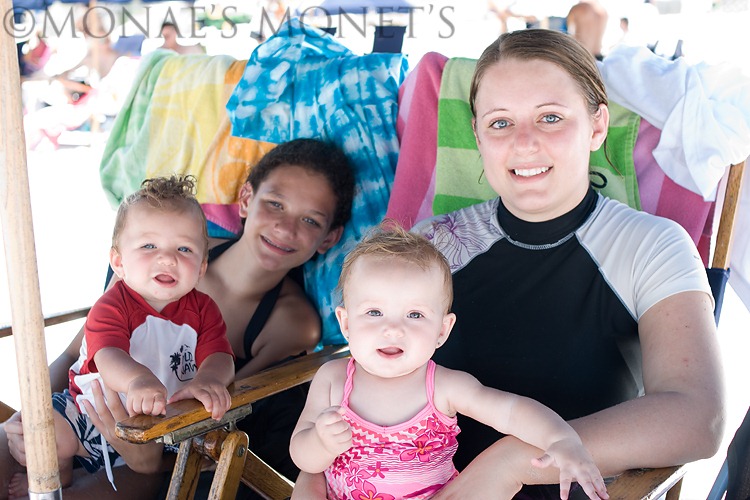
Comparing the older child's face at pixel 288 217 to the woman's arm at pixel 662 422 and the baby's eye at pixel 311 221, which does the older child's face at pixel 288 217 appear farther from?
the woman's arm at pixel 662 422

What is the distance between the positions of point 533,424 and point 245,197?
4.68ft

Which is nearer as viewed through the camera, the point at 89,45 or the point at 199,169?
the point at 199,169

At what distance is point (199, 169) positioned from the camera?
8.89 feet

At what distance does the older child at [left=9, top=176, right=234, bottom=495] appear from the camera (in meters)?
1.87

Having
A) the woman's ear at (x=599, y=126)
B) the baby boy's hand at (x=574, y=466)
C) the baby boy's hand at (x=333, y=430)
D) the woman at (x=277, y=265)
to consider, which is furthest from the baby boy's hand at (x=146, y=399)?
the woman's ear at (x=599, y=126)

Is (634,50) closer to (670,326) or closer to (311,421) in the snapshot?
(670,326)

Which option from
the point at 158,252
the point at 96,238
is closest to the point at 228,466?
the point at 158,252

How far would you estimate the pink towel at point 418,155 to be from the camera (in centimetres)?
229

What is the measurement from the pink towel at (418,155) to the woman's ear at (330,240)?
0.67 feet

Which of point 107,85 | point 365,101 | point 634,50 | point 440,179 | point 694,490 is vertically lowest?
point 694,490

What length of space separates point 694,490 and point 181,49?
434 cm

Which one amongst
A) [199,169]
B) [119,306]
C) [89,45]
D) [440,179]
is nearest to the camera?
[119,306]

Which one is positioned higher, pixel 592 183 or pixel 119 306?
pixel 592 183

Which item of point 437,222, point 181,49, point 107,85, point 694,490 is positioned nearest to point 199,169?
point 437,222
